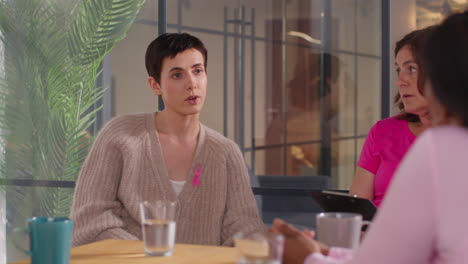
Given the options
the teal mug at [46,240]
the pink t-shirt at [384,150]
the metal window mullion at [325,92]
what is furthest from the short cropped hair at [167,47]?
the metal window mullion at [325,92]

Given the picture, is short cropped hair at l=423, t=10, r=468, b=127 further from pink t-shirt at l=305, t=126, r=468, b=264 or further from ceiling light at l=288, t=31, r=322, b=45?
ceiling light at l=288, t=31, r=322, b=45

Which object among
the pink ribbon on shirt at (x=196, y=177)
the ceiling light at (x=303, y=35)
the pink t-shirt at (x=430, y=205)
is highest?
the ceiling light at (x=303, y=35)

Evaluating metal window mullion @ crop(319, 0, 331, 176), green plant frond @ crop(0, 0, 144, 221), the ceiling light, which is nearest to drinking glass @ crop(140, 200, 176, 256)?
green plant frond @ crop(0, 0, 144, 221)

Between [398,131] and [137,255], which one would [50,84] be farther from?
[137,255]

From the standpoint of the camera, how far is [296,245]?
1383 millimetres

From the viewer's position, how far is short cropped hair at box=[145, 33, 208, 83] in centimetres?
245

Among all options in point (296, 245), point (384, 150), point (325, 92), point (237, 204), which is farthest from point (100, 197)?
point (325, 92)

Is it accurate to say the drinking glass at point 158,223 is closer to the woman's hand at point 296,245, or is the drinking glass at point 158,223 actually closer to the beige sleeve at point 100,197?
the woman's hand at point 296,245

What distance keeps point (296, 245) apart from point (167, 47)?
4.25 ft

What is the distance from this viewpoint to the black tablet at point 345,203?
1709 millimetres

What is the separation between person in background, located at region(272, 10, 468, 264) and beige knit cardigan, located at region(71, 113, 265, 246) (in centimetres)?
124

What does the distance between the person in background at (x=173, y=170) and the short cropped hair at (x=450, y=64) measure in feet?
4.19

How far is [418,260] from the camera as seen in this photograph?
3.08 feet

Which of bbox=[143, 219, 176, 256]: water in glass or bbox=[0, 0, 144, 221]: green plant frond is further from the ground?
bbox=[0, 0, 144, 221]: green plant frond
